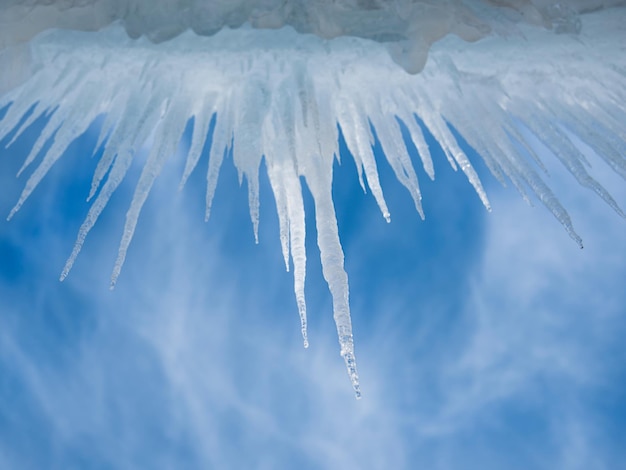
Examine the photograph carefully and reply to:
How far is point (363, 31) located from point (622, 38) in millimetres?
1154

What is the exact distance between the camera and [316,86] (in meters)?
2.75

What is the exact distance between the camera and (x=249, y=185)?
2.87 meters

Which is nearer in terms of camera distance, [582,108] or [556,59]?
[556,59]

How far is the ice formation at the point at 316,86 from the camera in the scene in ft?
7.99

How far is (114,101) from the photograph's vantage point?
291cm

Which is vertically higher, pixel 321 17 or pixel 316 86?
pixel 321 17

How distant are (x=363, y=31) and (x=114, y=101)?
124 cm

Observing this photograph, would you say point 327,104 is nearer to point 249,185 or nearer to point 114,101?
point 249,185

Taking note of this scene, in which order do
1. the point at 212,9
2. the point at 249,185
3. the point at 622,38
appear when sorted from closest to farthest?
the point at 212,9 < the point at 622,38 < the point at 249,185

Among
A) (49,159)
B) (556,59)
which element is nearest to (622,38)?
(556,59)

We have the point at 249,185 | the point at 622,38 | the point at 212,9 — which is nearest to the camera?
the point at 212,9

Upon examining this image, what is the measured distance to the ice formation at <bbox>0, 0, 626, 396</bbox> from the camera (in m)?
2.44

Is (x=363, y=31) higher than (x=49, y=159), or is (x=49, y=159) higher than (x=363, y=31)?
(x=363, y=31)

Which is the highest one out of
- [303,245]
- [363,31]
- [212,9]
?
[212,9]
